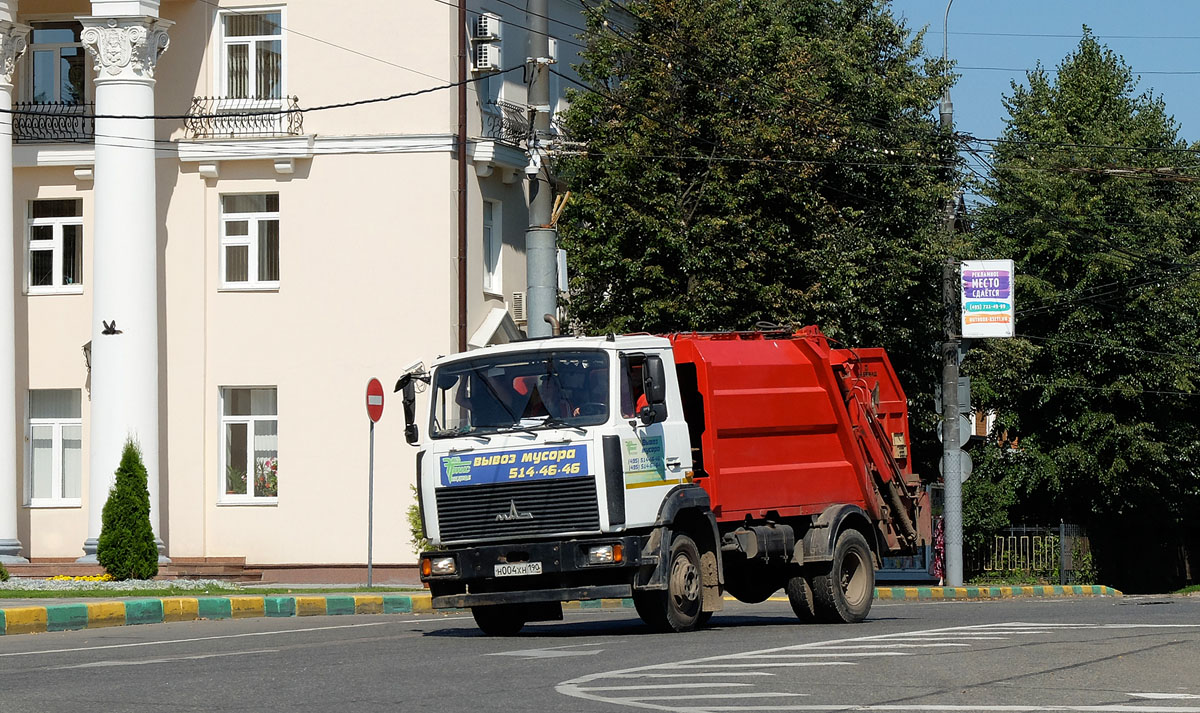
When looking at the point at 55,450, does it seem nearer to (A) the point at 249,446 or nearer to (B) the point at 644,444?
(A) the point at 249,446

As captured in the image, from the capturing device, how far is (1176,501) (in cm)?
4425

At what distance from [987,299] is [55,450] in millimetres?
17707

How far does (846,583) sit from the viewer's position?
61.8 ft

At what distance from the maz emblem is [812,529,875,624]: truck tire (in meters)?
3.73

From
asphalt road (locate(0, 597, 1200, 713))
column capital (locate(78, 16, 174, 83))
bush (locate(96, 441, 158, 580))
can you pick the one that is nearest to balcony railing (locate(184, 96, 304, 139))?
column capital (locate(78, 16, 174, 83))

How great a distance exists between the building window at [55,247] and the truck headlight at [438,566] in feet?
59.9

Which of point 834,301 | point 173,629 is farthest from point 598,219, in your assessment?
point 173,629

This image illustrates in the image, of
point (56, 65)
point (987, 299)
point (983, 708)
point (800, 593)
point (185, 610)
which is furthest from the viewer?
point (987, 299)

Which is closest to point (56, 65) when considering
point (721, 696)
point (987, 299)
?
point (987, 299)

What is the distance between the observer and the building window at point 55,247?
108 feet

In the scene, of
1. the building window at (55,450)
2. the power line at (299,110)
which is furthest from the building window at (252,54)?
the building window at (55,450)

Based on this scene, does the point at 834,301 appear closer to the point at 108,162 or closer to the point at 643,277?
the point at 643,277

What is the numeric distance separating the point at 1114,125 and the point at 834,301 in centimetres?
1563

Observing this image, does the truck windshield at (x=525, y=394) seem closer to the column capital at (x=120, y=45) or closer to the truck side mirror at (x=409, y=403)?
the truck side mirror at (x=409, y=403)
